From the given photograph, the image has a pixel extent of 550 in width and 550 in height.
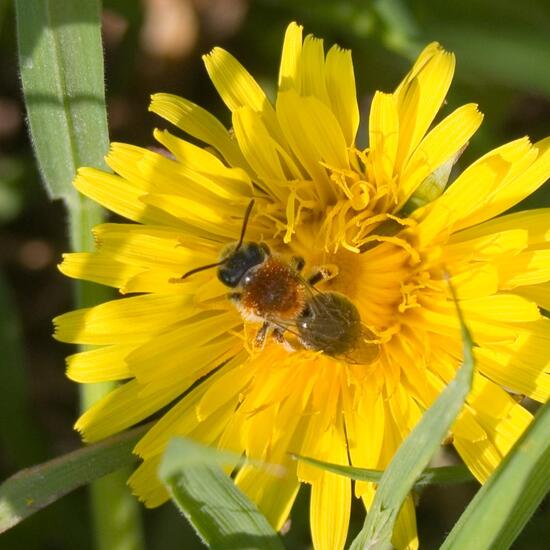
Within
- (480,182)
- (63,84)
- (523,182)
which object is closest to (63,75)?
(63,84)

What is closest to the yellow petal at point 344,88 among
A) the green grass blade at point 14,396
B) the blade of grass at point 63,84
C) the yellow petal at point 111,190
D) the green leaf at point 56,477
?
the yellow petal at point 111,190

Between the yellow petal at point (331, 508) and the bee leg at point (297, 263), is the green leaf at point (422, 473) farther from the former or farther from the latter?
the bee leg at point (297, 263)

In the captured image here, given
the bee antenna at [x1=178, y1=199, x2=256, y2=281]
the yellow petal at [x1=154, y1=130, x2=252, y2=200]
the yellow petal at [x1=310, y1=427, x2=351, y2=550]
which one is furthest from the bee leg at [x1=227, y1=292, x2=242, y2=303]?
the yellow petal at [x1=310, y1=427, x2=351, y2=550]

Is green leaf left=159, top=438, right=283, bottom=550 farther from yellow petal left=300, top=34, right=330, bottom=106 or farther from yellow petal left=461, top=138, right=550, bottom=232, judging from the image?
yellow petal left=300, top=34, right=330, bottom=106

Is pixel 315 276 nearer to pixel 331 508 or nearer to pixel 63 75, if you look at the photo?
pixel 331 508

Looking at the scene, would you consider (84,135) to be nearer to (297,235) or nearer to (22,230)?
(297,235)
